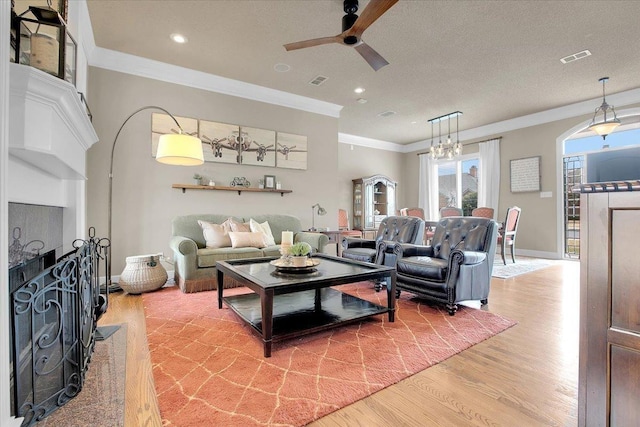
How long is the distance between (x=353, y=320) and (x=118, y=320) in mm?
2012

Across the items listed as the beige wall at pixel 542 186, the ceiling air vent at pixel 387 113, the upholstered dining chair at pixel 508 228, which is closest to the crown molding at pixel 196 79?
the ceiling air vent at pixel 387 113

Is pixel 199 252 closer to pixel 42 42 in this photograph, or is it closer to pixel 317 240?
pixel 317 240

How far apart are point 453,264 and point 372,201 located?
488cm

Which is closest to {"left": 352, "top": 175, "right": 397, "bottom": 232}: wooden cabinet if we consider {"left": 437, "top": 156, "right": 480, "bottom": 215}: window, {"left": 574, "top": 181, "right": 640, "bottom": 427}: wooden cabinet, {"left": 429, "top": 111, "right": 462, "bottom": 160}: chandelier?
{"left": 437, "top": 156, "right": 480, "bottom": 215}: window

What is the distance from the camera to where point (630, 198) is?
92 cm

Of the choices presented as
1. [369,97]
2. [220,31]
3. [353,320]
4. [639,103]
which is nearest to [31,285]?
[353,320]

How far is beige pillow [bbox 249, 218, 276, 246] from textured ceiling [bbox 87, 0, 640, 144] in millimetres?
2169

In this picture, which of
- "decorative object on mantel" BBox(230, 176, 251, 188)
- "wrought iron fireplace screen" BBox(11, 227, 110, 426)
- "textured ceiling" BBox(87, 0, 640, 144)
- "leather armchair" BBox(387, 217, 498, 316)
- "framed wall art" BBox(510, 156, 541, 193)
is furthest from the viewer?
"framed wall art" BBox(510, 156, 541, 193)

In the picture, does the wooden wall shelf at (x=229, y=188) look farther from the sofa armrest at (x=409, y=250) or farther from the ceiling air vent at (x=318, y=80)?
the sofa armrest at (x=409, y=250)

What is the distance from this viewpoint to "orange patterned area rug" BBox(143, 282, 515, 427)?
145 centimetres

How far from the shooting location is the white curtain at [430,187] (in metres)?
8.33

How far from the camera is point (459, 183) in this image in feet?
26.1

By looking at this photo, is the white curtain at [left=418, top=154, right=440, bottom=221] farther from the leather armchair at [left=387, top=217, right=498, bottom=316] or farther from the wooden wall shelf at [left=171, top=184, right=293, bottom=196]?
the leather armchair at [left=387, top=217, right=498, bottom=316]

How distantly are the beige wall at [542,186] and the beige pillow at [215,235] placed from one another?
6118 millimetres
